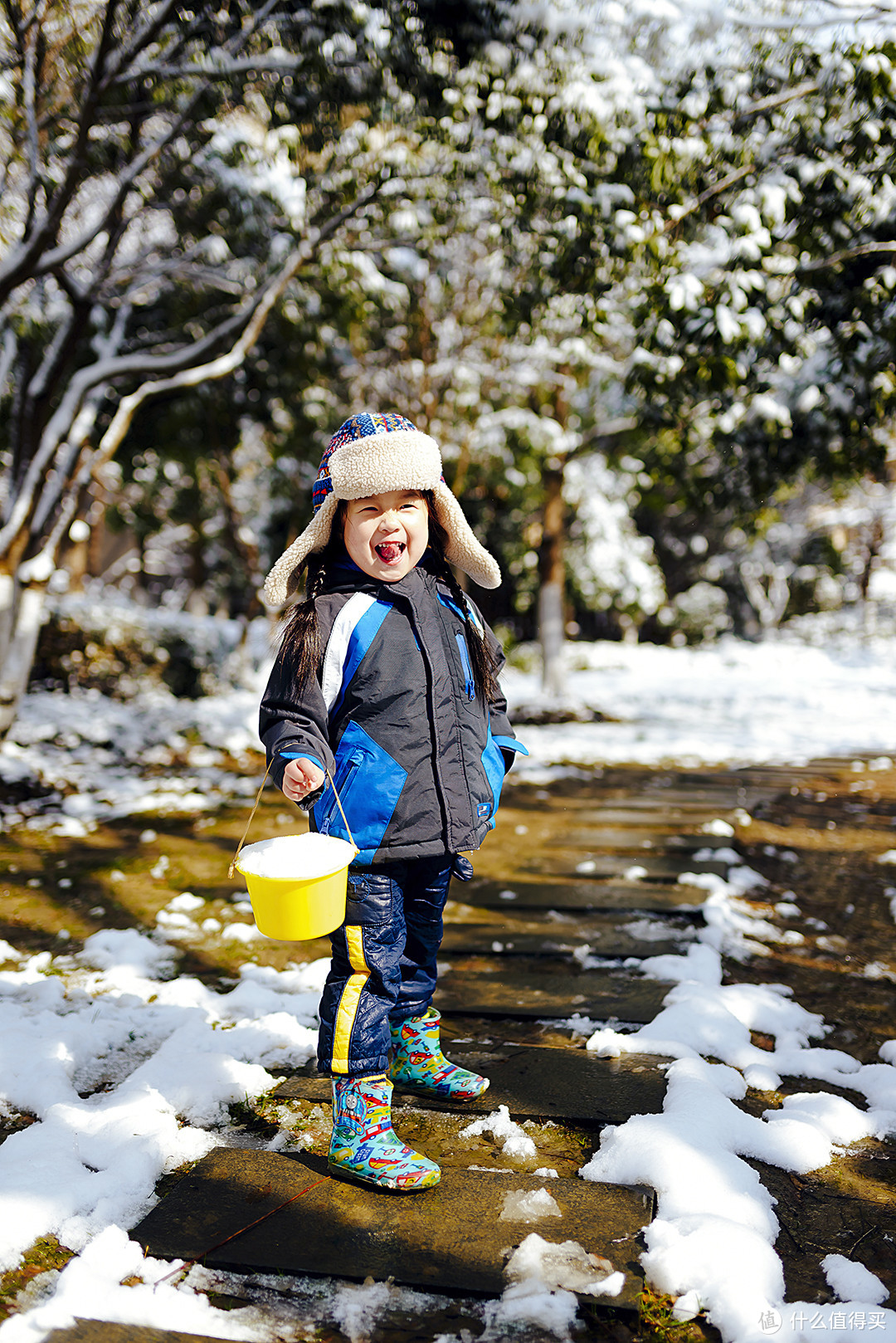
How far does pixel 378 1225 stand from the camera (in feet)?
5.57

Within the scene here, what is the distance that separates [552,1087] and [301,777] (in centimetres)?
109

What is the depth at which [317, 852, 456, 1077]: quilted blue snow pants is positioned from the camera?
193cm

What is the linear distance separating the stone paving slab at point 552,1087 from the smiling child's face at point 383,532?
131 centimetres

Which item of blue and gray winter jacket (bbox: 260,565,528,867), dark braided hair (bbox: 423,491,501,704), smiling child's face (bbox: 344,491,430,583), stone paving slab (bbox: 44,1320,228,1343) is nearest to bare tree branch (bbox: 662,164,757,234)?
dark braided hair (bbox: 423,491,501,704)

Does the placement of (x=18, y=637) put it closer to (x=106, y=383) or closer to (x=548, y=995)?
(x=106, y=383)

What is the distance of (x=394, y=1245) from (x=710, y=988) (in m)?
1.51

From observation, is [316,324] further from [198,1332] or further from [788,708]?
[198,1332]

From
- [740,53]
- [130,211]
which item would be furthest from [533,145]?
[130,211]

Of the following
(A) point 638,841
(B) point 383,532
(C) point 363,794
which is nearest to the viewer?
(C) point 363,794

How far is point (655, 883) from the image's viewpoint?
13.4 feet

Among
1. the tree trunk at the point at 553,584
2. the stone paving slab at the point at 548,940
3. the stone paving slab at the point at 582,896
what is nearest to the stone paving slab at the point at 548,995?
the stone paving slab at the point at 548,940

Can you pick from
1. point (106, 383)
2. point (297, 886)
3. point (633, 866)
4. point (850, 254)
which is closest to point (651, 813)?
point (633, 866)

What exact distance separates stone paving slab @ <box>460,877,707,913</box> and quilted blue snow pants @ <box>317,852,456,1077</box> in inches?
71.0

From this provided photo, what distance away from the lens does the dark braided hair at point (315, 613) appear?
1.99 m
